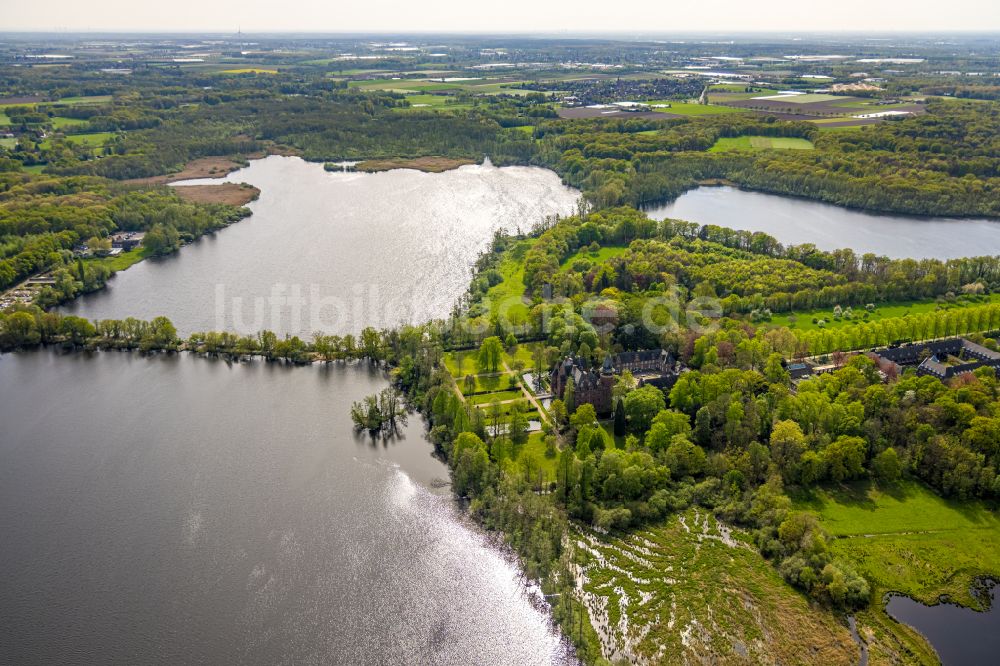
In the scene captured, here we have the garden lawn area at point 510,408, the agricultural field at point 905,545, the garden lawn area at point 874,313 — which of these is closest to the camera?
the agricultural field at point 905,545

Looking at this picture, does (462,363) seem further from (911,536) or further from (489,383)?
(911,536)

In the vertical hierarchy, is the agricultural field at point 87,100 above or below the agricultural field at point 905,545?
above

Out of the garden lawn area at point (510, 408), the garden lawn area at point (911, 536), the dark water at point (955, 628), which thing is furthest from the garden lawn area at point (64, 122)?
the dark water at point (955, 628)

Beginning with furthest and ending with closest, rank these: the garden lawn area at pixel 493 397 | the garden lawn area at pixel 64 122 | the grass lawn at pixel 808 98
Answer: the grass lawn at pixel 808 98
the garden lawn area at pixel 64 122
the garden lawn area at pixel 493 397

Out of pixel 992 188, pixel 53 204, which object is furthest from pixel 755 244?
pixel 53 204

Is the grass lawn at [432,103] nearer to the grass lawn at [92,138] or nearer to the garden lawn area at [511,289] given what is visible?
the grass lawn at [92,138]

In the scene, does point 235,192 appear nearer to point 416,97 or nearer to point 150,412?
point 150,412

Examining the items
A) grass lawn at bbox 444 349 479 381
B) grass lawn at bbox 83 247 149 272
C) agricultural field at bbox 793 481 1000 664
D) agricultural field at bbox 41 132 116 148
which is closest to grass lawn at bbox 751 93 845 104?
grass lawn at bbox 444 349 479 381
